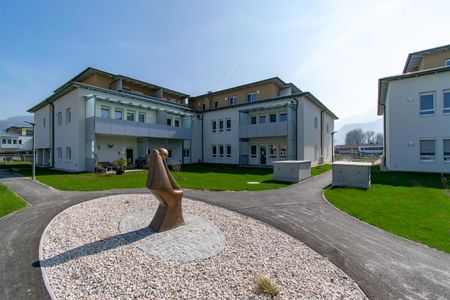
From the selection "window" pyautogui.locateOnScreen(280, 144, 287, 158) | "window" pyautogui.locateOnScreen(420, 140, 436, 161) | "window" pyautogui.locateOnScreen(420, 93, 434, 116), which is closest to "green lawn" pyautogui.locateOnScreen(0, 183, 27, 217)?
"window" pyautogui.locateOnScreen(280, 144, 287, 158)

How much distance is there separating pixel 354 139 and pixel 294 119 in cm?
13130

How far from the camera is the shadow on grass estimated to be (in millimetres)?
4430

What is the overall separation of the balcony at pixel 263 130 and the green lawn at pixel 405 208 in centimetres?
1228

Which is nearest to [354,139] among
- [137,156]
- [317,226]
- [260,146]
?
[260,146]

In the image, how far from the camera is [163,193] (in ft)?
20.1

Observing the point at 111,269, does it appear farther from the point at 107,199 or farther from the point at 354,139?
the point at 354,139

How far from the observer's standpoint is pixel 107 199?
9.70 m

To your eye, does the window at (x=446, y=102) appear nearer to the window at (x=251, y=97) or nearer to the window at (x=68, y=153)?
the window at (x=251, y=97)

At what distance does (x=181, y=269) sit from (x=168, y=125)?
2549 centimetres

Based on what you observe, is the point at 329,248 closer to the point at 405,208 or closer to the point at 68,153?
the point at 405,208

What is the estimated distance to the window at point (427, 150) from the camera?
1840 cm

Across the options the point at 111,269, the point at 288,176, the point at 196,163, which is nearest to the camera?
the point at 111,269

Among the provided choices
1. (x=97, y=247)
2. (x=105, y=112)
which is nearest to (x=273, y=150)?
(x=105, y=112)

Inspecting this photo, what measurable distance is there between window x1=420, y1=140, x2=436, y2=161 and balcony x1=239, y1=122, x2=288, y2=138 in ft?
37.7
